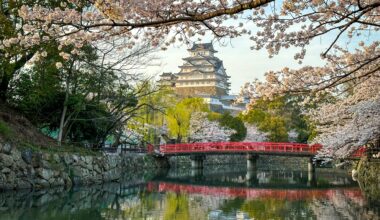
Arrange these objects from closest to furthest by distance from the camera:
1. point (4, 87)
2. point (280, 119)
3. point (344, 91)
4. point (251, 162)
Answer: point (344, 91), point (4, 87), point (251, 162), point (280, 119)

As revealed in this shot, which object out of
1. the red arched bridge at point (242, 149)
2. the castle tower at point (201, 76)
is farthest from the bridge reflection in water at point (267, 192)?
the castle tower at point (201, 76)

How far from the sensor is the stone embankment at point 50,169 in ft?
40.7

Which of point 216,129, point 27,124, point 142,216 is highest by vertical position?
point 216,129

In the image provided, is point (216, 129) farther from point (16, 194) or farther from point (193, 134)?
→ point (16, 194)

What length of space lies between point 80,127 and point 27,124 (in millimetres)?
3397

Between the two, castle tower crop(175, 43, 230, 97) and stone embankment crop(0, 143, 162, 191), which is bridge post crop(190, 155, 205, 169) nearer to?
stone embankment crop(0, 143, 162, 191)

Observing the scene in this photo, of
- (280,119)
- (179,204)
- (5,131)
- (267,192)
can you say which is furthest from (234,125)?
(5,131)

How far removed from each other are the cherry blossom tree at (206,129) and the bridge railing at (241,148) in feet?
21.6

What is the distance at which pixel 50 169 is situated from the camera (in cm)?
1402

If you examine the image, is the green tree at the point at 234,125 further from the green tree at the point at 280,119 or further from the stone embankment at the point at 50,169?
the stone embankment at the point at 50,169

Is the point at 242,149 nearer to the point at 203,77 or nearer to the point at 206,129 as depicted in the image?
the point at 206,129


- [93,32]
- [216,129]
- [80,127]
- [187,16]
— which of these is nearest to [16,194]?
[80,127]

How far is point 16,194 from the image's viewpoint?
12055mm

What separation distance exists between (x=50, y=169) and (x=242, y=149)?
48.2ft
